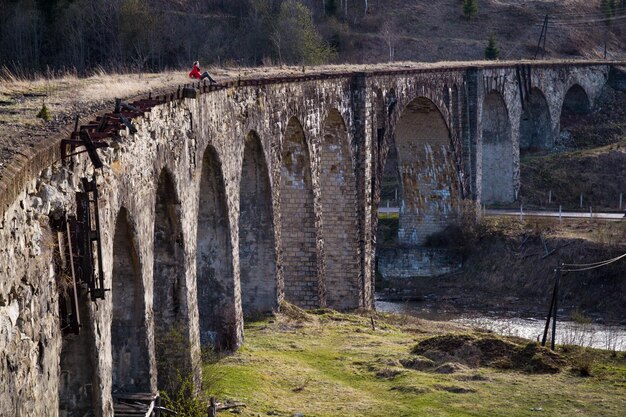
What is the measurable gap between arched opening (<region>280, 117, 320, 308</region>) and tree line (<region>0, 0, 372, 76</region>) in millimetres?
5546

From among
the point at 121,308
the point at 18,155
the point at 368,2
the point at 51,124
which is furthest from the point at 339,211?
the point at 368,2

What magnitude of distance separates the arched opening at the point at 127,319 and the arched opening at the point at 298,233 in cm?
1272

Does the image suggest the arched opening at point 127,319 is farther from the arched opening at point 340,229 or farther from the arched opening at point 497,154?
the arched opening at point 497,154

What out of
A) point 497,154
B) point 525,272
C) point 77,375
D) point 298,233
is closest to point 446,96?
point 525,272

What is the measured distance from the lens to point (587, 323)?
1268 inches

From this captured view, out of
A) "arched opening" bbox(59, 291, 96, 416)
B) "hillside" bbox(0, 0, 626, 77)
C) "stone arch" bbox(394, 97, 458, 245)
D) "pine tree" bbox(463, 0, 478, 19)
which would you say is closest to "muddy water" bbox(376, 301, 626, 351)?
"stone arch" bbox(394, 97, 458, 245)

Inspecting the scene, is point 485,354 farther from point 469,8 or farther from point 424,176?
point 469,8

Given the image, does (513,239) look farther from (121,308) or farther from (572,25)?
(572,25)

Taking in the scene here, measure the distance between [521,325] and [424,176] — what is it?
9401mm

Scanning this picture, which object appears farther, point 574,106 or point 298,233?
point 574,106

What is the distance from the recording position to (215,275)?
65.5 ft

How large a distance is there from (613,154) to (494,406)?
3156cm

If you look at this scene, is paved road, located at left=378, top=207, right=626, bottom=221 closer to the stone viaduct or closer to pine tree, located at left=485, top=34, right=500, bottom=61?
the stone viaduct

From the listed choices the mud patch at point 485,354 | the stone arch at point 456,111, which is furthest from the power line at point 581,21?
the mud patch at point 485,354
